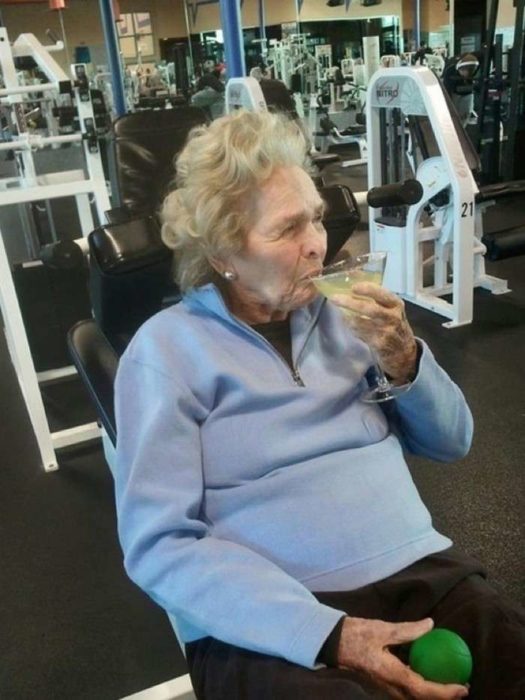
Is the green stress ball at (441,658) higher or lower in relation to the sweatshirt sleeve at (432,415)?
lower

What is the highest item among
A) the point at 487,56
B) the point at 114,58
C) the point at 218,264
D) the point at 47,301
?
the point at 114,58

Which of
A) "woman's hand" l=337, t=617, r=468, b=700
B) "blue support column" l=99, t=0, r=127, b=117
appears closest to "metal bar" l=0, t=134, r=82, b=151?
"woman's hand" l=337, t=617, r=468, b=700

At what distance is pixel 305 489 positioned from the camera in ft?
3.78

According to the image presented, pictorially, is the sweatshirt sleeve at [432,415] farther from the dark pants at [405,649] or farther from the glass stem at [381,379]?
the dark pants at [405,649]

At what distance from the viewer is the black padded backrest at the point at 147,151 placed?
3268mm

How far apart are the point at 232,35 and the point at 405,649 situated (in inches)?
205

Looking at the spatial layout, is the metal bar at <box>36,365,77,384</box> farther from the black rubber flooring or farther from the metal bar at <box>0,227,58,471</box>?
the metal bar at <box>0,227,58,471</box>

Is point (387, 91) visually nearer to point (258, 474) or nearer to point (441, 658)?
point (258, 474)

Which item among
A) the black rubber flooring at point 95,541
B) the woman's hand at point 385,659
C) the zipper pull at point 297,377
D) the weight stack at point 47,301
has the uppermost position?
the zipper pull at point 297,377

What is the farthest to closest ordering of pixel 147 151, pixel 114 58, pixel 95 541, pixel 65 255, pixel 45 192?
pixel 114 58 < pixel 147 151 < pixel 45 192 < pixel 95 541 < pixel 65 255

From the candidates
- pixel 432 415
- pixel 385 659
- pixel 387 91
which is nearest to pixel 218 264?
pixel 432 415

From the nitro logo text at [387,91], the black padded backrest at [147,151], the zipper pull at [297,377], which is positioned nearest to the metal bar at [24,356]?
the black padded backrest at [147,151]

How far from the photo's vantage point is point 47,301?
135 inches

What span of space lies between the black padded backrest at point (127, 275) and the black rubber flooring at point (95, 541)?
88 cm
